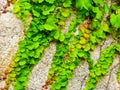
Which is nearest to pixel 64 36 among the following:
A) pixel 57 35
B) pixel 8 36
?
pixel 57 35

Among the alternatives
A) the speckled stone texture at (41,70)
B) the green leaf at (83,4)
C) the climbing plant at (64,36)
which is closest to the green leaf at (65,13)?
the climbing plant at (64,36)

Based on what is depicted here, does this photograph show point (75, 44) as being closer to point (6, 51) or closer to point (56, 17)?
point (56, 17)

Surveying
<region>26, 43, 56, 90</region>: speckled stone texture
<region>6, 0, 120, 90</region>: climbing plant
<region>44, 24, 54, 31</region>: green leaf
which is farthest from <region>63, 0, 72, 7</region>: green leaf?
<region>26, 43, 56, 90</region>: speckled stone texture

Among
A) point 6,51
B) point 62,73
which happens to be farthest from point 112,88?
point 6,51

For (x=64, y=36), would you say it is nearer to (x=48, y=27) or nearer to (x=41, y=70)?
(x=48, y=27)

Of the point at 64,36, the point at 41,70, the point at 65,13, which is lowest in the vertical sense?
the point at 41,70

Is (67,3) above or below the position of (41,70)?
above

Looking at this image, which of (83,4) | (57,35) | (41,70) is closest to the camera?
(83,4)

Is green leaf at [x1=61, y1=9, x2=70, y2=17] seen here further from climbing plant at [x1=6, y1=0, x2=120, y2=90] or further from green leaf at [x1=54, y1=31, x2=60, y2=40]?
green leaf at [x1=54, y1=31, x2=60, y2=40]
